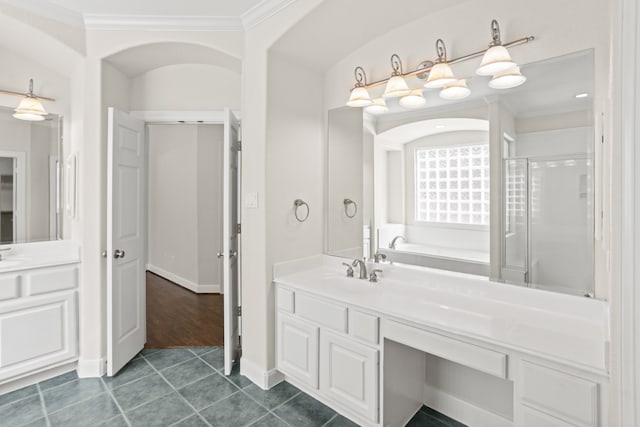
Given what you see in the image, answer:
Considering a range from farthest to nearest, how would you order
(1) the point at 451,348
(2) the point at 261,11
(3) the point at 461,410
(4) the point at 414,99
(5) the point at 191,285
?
(5) the point at 191,285
(2) the point at 261,11
(4) the point at 414,99
(3) the point at 461,410
(1) the point at 451,348

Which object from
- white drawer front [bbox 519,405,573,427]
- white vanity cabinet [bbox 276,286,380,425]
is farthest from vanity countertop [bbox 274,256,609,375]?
white drawer front [bbox 519,405,573,427]

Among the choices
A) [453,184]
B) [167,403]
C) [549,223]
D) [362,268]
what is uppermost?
[453,184]

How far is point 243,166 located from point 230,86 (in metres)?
0.86

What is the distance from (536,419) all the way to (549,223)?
3.11 feet

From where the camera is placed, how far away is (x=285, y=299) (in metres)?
2.45

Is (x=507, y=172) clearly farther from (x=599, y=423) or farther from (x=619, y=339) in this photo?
(x=619, y=339)

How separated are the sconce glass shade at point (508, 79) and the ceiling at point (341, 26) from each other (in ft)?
1.78

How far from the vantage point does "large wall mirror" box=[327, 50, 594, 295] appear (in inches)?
68.0

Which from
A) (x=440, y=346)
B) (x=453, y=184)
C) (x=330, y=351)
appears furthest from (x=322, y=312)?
(x=453, y=184)

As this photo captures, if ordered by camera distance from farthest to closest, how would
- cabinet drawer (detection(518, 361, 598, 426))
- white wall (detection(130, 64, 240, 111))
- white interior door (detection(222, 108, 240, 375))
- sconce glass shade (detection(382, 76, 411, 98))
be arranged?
white wall (detection(130, 64, 240, 111)) → white interior door (detection(222, 108, 240, 375)) → sconce glass shade (detection(382, 76, 411, 98)) → cabinet drawer (detection(518, 361, 598, 426))

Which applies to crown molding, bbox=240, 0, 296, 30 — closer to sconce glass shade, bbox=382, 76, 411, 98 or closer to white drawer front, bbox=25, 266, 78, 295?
sconce glass shade, bbox=382, 76, 411, 98

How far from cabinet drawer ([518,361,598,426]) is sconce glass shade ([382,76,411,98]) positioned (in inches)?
65.0

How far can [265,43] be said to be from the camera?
2.44 meters

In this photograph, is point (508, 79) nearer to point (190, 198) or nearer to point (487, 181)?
point (487, 181)
